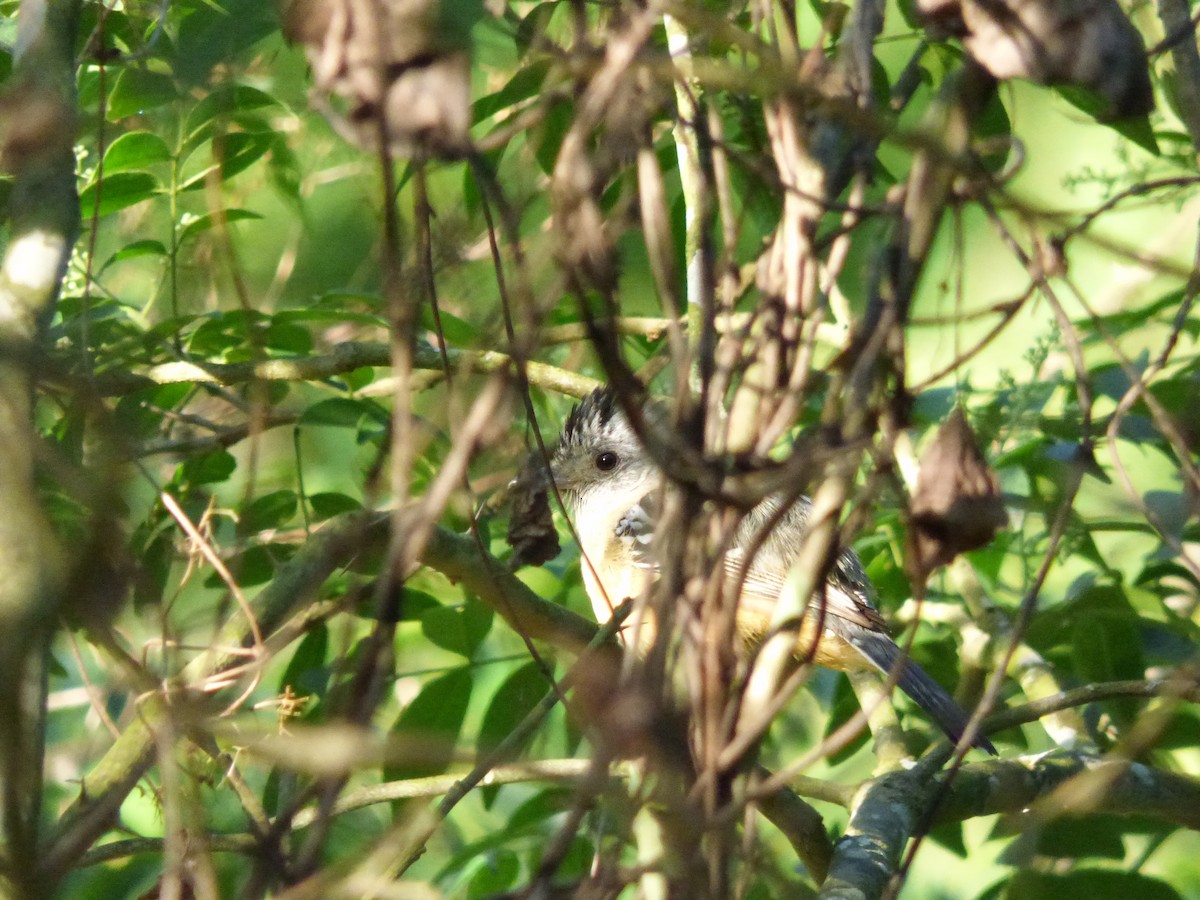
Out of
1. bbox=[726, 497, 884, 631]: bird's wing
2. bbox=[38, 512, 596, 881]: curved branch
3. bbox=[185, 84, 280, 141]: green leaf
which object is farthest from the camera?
bbox=[726, 497, 884, 631]: bird's wing

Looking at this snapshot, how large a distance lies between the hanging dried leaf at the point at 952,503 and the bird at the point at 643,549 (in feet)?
6.08

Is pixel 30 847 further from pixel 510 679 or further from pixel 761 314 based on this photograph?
pixel 510 679

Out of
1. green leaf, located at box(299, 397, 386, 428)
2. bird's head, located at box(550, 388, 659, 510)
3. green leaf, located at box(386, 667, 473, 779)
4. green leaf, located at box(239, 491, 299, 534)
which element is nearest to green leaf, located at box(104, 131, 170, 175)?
green leaf, located at box(299, 397, 386, 428)

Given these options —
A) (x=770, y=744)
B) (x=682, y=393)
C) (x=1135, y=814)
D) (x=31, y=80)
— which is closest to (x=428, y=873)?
(x=770, y=744)

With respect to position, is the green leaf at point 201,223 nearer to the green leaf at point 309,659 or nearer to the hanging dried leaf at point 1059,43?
the green leaf at point 309,659

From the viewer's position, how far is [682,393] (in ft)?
4.34

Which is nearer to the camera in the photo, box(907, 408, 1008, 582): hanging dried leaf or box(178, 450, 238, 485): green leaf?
box(907, 408, 1008, 582): hanging dried leaf

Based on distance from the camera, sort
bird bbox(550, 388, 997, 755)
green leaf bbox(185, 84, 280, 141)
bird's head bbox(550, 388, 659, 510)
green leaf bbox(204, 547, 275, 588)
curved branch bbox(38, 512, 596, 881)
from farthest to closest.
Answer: bird's head bbox(550, 388, 659, 510), bird bbox(550, 388, 997, 755), green leaf bbox(204, 547, 275, 588), green leaf bbox(185, 84, 280, 141), curved branch bbox(38, 512, 596, 881)

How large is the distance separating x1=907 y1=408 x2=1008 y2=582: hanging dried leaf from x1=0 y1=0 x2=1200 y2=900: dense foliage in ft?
0.17

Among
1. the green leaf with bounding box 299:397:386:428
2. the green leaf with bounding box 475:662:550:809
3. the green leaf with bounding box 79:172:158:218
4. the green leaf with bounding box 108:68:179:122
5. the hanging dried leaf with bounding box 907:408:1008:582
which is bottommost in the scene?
the hanging dried leaf with bounding box 907:408:1008:582

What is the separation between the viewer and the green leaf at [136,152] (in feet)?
9.22

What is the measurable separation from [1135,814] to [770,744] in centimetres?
94

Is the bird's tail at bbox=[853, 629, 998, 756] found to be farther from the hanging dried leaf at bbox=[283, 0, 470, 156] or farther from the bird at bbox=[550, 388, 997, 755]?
the hanging dried leaf at bbox=[283, 0, 470, 156]

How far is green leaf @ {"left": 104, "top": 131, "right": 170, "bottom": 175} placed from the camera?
9.22 ft
